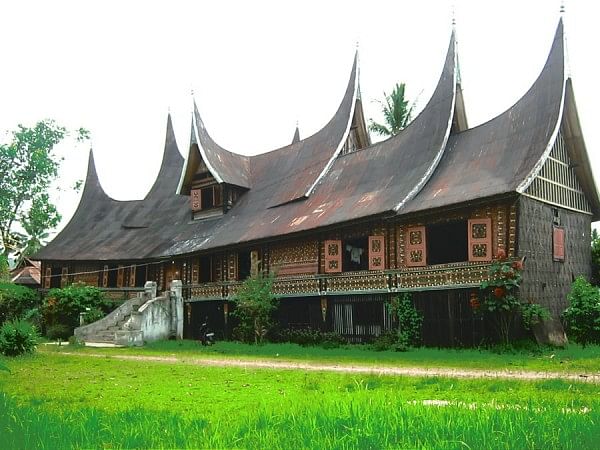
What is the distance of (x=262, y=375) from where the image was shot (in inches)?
423

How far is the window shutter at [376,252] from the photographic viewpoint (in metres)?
19.1

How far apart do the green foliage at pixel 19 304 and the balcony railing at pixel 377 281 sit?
11652mm

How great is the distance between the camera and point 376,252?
19.3 meters

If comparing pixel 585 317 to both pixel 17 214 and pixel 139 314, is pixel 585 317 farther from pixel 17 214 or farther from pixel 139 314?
pixel 17 214

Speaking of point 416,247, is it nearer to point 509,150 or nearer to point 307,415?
point 509,150

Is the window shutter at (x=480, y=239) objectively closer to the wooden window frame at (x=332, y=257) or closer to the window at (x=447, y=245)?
the window at (x=447, y=245)

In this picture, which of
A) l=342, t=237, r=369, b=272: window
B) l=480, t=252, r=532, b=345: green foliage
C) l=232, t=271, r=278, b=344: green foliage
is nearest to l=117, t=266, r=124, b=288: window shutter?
l=232, t=271, r=278, b=344: green foliage

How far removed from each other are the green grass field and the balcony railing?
7.70 m

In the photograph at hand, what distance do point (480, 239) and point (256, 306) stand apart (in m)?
8.06

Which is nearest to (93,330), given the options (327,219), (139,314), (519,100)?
(139,314)

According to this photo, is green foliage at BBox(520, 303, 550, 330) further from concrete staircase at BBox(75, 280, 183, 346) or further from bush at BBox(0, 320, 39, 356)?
concrete staircase at BBox(75, 280, 183, 346)

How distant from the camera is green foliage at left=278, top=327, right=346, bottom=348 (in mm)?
19780

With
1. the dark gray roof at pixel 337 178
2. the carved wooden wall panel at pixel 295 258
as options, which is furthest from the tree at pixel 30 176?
the carved wooden wall panel at pixel 295 258

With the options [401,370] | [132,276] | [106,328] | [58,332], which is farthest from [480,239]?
[132,276]
